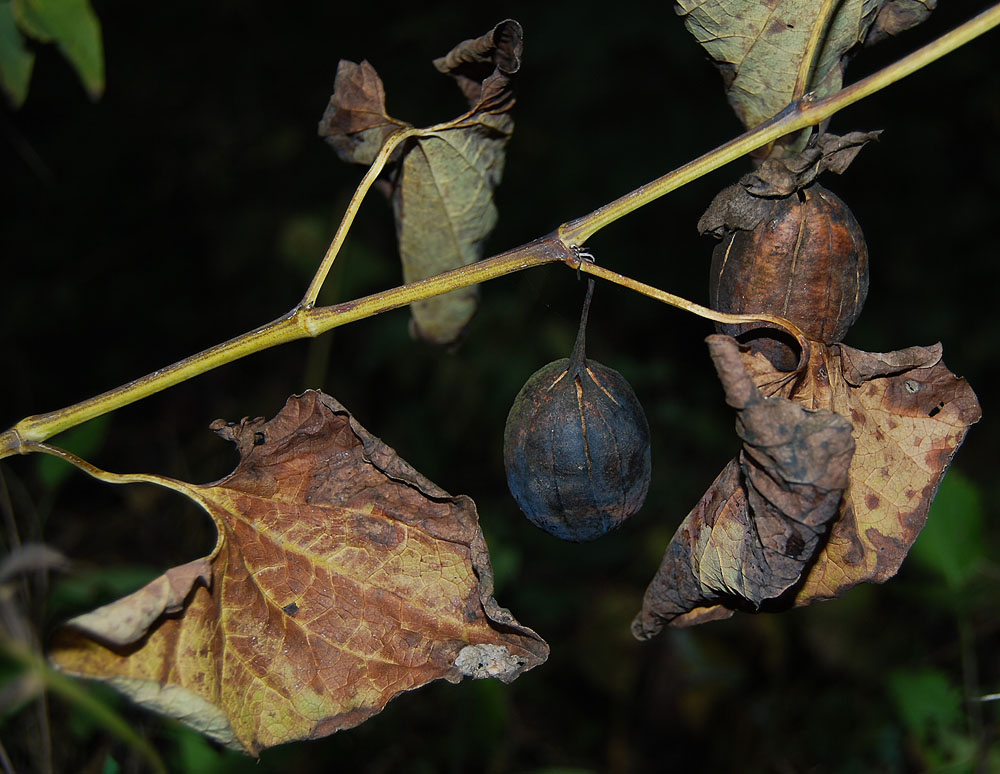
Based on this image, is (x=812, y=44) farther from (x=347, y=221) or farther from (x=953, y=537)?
(x=953, y=537)

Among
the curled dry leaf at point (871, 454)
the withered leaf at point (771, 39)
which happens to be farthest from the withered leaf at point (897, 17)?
the curled dry leaf at point (871, 454)

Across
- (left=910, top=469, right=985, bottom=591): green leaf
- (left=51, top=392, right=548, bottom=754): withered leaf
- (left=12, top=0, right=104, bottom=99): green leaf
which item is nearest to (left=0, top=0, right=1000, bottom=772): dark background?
(left=910, top=469, right=985, bottom=591): green leaf

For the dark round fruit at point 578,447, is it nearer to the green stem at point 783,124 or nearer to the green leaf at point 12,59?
the green stem at point 783,124

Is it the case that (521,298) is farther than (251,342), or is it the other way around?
(521,298)

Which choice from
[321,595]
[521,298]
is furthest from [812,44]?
[521,298]

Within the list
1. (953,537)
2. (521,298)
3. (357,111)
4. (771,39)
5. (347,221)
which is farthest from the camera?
(521,298)

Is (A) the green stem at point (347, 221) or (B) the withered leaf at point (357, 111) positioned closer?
(A) the green stem at point (347, 221)
